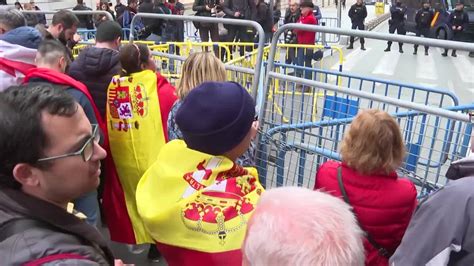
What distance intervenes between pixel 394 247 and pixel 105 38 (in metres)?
2.75

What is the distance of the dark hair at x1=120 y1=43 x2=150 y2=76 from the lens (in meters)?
3.32

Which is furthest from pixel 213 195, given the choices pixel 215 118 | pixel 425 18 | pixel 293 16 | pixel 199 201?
pixel 425 18

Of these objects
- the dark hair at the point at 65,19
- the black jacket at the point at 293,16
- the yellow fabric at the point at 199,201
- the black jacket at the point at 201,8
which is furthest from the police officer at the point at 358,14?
the yellow fabric at the point at 199,201

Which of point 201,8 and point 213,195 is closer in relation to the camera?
point 213,195

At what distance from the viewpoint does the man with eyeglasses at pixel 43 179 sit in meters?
1.33

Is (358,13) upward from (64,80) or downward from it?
downward

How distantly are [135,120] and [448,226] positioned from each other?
7.18 feet

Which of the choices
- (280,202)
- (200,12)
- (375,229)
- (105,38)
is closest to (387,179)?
(375,229)

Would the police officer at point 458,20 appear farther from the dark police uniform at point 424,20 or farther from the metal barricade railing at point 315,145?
the metal barricade railing at point 315,145

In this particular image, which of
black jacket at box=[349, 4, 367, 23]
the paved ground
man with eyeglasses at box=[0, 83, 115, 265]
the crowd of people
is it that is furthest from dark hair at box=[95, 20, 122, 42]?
black jacket at box=[349, 4, 367, 23]

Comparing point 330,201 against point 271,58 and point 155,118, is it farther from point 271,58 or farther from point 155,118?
point 271,58

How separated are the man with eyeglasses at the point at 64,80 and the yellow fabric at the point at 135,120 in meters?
0.14

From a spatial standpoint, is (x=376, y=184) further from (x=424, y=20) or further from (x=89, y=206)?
(x=424, y=20)

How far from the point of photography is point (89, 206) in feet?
10.5
